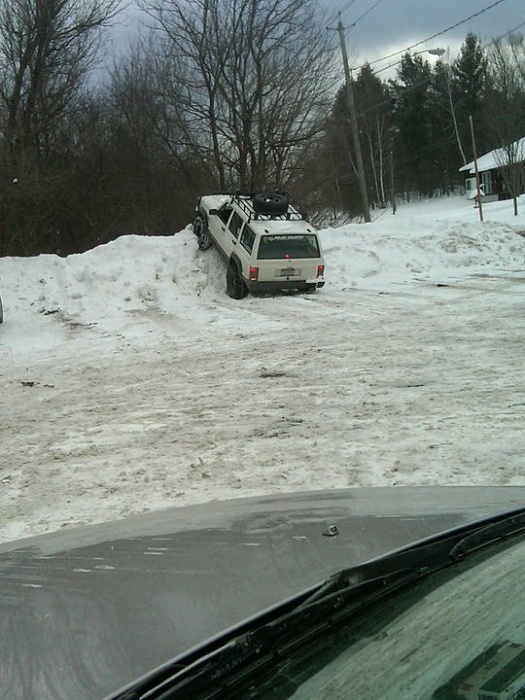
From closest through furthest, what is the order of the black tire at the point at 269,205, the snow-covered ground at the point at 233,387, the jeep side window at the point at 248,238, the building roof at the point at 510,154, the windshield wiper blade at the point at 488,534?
the windshield wiper blade at the point at 488,534 → the snow-covered ground at the point at 233,387 → the jeep side window at the point at 248,238 → the black tire at the point at 269,205 → the building roof at the point at 510,154

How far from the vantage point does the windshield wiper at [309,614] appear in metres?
1.50

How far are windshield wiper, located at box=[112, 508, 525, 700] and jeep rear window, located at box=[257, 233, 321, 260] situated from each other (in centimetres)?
1433

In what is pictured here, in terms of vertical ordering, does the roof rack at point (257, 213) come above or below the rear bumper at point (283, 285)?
above

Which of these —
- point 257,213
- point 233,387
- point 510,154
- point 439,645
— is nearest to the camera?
point 439,645

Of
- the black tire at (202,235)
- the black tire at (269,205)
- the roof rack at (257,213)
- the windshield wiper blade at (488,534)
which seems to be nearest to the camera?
the windshield wiper blade at (488,534)

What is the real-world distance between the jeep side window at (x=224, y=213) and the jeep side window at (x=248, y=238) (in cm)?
136

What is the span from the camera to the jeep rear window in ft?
53.9

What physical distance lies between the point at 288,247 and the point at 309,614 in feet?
50.0

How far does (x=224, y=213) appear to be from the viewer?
60.4 ft

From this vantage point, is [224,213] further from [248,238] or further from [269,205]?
[248,238]

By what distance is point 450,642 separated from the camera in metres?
1.63

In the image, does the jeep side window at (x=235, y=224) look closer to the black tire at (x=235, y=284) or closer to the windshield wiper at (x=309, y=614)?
the black tire at (x=235, y=284)

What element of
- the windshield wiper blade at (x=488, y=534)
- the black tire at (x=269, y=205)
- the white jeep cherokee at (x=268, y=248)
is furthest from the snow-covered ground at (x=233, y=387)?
the windshield wiper blade at (x=488, y=534)

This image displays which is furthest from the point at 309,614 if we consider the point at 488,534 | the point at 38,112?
the point at 38,112
